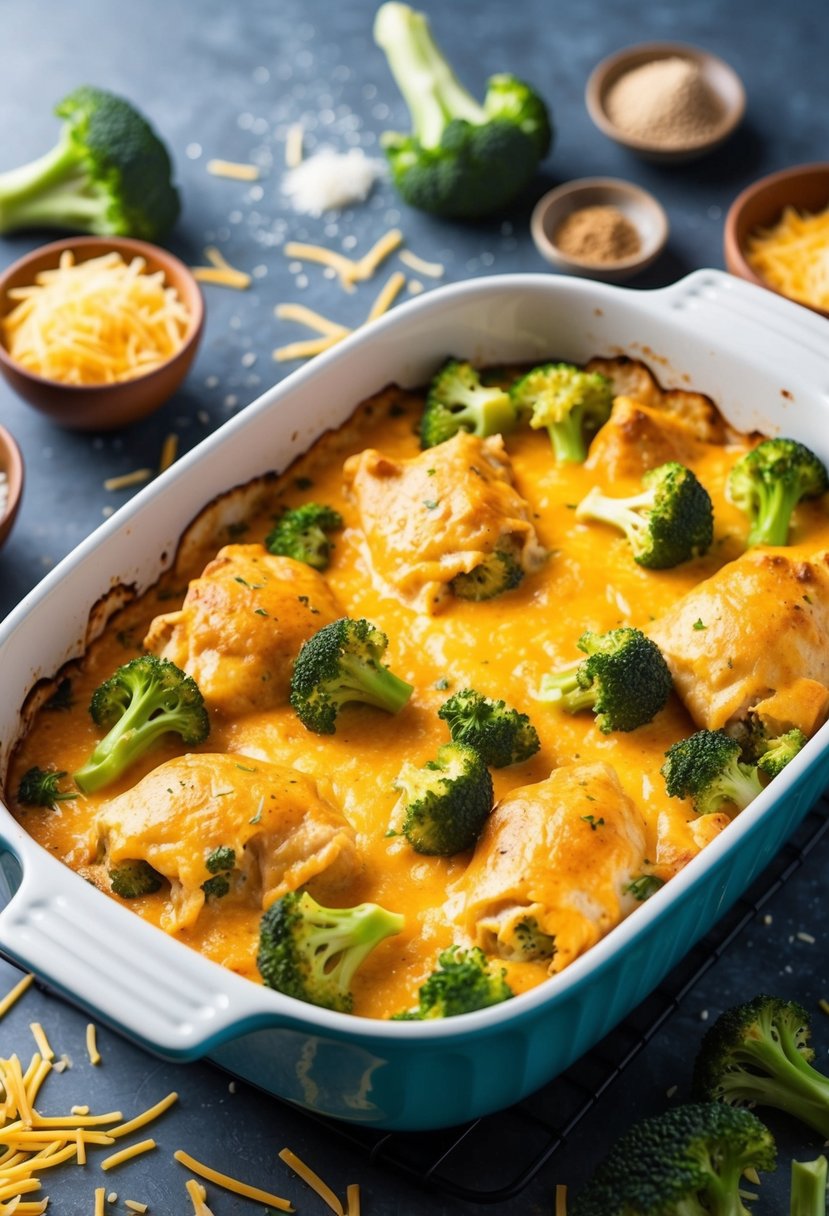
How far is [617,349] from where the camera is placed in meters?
4.78

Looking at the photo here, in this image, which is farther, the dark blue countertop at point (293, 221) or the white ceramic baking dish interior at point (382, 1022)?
the dark blue countertop at point (293, 221)

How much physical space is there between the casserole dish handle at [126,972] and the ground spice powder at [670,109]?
4.31 meters

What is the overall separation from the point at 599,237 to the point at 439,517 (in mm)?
2158

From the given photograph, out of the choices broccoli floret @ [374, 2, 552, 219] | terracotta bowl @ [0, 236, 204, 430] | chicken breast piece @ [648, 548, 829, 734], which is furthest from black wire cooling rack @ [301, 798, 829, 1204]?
broccoli floret @ [374, 2, 552, 219]

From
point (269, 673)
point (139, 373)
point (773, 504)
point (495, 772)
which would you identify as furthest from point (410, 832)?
point (139, 373)

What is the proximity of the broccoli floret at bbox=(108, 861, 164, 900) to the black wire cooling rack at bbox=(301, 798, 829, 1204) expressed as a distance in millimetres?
701

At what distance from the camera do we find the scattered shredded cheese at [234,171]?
21.0 feet

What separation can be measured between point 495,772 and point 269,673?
636 mm

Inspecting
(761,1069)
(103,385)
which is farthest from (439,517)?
(761,1069)

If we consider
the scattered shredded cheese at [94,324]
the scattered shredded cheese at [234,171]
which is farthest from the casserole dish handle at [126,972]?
the scattered shredded cheese at [234,171]

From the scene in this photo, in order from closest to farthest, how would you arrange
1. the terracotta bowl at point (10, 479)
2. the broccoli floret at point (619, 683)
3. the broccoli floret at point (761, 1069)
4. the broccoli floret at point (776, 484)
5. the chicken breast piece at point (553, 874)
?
1. the chicken breast piece at point (553, 874)
2. the broccoli floret at point (761, 1069)
3. the broccoli floret at point (619, 683)
4. the broccoli floret at point (776, 484)
5. the terracotta bowl at point (10, 479)

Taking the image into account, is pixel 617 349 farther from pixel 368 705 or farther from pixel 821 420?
pixel 368 705

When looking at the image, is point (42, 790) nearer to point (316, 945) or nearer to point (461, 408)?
point (316, 945)

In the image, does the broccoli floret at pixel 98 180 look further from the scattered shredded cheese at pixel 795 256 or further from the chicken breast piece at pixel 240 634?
the chicken breast piece at pixel 240 634
